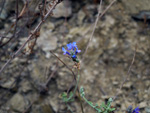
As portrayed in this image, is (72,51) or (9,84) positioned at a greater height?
(72,51)

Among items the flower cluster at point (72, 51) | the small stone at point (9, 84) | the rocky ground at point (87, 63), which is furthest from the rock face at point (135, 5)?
the small stone at point (9, 84)

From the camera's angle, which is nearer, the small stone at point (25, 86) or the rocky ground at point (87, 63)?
the rocky ground at point (87, 63)

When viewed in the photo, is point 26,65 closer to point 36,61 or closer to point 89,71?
point 36,61

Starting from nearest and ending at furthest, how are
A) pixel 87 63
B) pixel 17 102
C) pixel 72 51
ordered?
1. pixel 72 51
2. pixel 17 102
3. pixel 87 63

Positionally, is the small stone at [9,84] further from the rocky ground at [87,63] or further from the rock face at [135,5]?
the rock face at [135,5]

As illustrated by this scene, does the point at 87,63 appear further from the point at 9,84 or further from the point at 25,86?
the point at 9,84

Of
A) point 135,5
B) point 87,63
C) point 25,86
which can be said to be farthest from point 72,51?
point 135,5

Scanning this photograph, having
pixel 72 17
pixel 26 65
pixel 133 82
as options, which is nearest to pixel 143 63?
pixel 133 82
